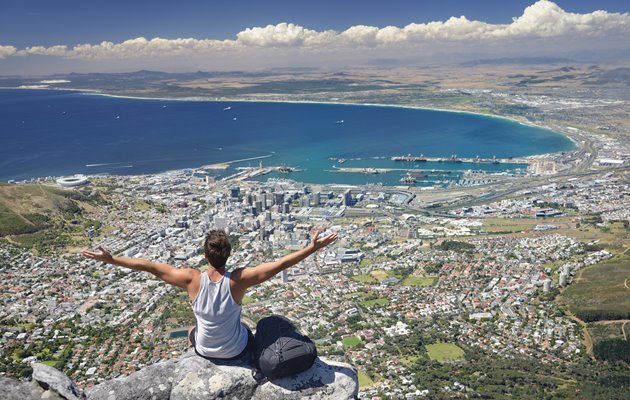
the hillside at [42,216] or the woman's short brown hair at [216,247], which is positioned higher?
the woman's short brown hair at [216,247]

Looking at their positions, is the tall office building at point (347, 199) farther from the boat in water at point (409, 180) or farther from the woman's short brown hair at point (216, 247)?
the woman's short brown hair at point (216, 247)

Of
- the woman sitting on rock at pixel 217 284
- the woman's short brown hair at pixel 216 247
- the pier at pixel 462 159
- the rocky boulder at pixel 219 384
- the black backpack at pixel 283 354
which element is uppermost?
the woman's short brown hair at pixel 216 247

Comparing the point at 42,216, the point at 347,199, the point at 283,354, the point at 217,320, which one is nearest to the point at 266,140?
the point at 347,199

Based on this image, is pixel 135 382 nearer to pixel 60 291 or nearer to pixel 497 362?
pixel 497 362

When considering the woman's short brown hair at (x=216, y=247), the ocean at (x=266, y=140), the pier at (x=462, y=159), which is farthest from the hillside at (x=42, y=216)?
the pier at (x=462, y=159)

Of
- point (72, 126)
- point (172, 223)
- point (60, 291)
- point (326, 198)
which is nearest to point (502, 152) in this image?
point (326, 198)

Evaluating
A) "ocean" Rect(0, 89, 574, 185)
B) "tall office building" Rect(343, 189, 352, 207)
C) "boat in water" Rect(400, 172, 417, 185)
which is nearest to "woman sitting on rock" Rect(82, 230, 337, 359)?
"tall office building" Rect(343, 189, 352, 207)

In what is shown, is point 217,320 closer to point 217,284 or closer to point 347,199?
point 217,284
